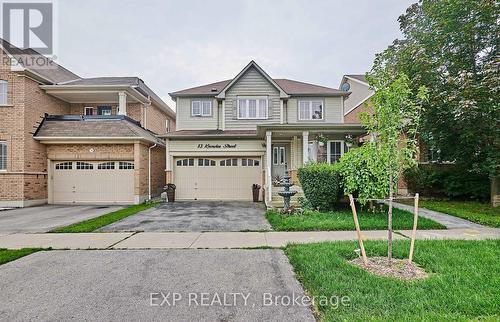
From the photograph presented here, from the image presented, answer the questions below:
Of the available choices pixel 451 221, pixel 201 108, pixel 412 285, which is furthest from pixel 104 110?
pixel 451 221

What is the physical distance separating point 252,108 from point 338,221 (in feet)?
31.7

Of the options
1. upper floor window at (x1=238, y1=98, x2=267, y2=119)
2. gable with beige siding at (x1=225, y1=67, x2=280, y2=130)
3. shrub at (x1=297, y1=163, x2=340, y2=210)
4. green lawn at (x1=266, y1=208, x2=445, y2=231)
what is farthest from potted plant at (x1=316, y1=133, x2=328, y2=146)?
green lawn at (x1=266, y1=208, x2=445, y2=231)

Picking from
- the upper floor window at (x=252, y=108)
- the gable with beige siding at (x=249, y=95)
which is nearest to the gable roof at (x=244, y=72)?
the gable with beige siding at (x=249, y=95)

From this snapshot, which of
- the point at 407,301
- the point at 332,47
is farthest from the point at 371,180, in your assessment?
the point at 332,47

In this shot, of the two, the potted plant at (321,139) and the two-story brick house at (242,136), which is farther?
the two-story brick house at (242,136)

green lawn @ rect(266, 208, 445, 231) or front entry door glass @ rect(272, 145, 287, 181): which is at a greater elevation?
front entry door glass @ rect(272, 145, 287, 181)

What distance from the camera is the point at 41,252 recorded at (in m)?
5.55

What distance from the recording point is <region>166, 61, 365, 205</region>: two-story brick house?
14.3 meters

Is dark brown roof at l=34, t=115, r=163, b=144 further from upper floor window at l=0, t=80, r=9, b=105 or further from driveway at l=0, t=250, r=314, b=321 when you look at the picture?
driveway at l=0, t=250, r=314, b=321

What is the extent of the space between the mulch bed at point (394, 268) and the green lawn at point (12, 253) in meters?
6.24

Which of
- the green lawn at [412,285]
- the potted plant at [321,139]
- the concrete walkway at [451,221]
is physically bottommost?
the concrete walkway at [451,221]

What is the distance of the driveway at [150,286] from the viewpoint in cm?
309

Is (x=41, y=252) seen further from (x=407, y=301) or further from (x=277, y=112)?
(x=277, y=112)

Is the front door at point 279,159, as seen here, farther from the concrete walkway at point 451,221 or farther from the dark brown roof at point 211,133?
the concrete walkway at point 451,221
